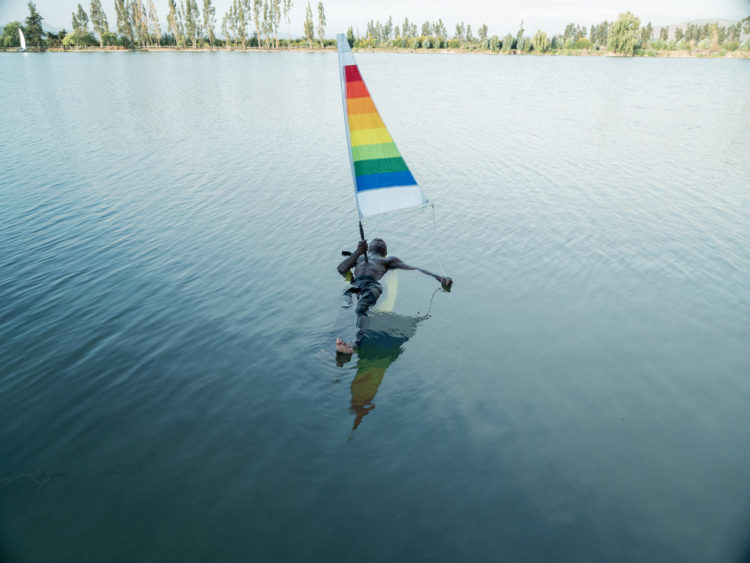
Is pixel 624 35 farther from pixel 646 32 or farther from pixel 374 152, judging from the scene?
pixel 374 152

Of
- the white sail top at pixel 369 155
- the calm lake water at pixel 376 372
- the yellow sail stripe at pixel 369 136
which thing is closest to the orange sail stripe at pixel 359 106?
the white sail top at pixel 369 155

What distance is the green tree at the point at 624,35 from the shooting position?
121m

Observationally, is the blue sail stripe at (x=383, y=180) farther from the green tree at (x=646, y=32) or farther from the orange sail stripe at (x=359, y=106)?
the green tree at (x=646, y=32)

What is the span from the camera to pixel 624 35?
12494 centimetres

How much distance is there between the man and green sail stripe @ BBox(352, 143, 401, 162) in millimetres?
2148

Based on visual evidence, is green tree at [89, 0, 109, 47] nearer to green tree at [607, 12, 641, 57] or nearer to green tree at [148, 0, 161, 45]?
green tree at [148, 0, 161, 45]

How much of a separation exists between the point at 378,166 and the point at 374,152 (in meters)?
0.36

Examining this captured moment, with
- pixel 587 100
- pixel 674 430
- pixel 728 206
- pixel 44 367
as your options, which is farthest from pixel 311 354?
pixel 587 100

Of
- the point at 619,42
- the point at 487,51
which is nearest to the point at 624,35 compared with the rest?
the point at 619,42

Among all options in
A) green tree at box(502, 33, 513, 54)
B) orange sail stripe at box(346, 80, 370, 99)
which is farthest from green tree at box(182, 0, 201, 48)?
orange sail stripe at box(346, 80, 370, 99)

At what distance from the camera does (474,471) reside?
7355 mm

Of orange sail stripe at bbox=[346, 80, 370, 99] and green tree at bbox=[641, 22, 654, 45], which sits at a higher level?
green tree at bbox=[641, 22, 654, 45]

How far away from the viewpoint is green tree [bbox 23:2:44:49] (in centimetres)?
11969

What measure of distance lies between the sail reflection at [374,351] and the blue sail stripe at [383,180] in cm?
329
